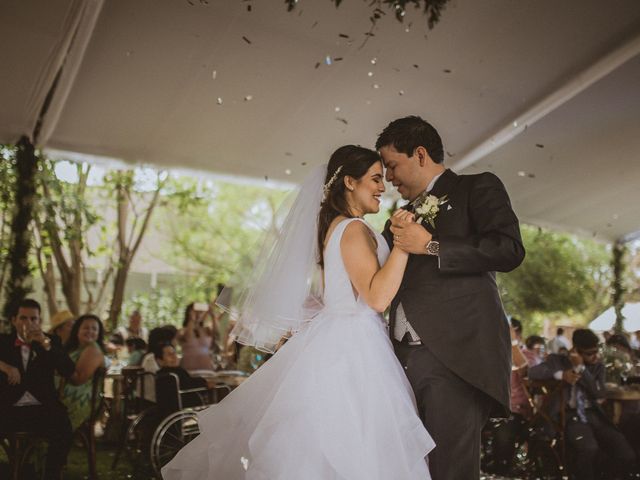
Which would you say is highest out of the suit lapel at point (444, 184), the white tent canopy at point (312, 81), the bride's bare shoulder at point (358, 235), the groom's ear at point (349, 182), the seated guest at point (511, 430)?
the white tent canopy at point (312, 81)

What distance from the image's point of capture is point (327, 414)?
2.41 metres

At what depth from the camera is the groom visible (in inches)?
92.9

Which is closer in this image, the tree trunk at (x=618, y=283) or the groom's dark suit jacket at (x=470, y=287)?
the groom's dark suit jacket at (x=470, y=287)

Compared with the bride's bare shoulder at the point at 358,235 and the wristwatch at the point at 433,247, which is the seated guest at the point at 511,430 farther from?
the wristwatch at the point at 433,247

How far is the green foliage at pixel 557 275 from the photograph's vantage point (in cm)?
2566

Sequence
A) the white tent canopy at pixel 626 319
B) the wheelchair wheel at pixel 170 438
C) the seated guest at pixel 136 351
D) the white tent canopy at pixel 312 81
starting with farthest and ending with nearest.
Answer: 1. the white tent canopy at pixel 626 319
2. the seated guest at pixel 136 351
3. the wheelchair wheel at pixel 170 438
4. the white tent canopy at pixel 312 81

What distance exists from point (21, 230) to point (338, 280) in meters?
4.78

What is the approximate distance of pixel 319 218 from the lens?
2.96m

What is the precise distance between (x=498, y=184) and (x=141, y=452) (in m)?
5.60

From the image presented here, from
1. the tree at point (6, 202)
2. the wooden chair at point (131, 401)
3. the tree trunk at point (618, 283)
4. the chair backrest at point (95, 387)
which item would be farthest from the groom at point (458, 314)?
the tree trunk at point (618, 283)

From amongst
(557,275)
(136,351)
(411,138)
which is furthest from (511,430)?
(557,275)

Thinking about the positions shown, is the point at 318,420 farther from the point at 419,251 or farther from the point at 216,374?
the point at 216,374

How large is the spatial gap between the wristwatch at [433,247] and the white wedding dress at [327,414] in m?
0.37

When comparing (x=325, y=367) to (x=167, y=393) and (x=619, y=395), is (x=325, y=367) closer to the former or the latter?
(x=167, y=393)
